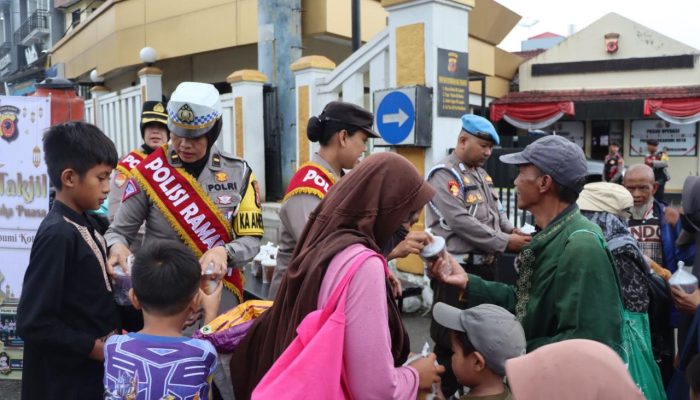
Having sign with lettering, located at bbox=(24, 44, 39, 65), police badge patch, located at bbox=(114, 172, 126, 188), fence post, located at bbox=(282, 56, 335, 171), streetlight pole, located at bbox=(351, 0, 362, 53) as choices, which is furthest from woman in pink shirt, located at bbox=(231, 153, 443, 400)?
sign with lettering, located at bbox=(24, 44, 39, 65)

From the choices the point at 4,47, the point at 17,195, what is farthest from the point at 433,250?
the point at 4,47

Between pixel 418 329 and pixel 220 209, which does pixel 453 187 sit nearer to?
pixel 418 329

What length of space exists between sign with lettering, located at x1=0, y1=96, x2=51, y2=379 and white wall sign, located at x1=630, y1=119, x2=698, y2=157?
62.6 ft

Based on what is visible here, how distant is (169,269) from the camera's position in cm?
198

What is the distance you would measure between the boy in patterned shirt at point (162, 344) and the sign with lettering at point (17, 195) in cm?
260

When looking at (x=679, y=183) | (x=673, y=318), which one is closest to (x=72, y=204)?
(x=673, y=318)

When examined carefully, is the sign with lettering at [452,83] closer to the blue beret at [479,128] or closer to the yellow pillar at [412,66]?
the yellow pillar at [412,66]

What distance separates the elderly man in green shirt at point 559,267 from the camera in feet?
6.54

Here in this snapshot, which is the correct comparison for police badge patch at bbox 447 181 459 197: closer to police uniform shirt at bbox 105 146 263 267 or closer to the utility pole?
police uniform shirt at bbox 105 146 263 267

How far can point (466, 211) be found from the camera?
4125 millimetres

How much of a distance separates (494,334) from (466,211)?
2110mm

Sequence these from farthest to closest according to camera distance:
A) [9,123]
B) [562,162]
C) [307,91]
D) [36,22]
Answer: [36,22]
[307,91]
[9,123]
[562,162]

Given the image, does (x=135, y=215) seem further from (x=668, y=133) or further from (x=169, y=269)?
(x=668, y=133)

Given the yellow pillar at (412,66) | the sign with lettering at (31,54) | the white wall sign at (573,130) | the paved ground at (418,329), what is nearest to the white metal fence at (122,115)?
the yellow pillar at (412,66)
